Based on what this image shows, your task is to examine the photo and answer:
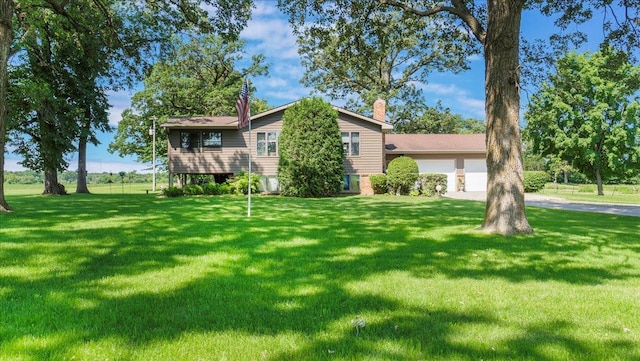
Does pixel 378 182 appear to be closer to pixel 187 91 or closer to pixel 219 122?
pixel 219 122

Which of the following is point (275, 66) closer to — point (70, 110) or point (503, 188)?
point (70, 110)

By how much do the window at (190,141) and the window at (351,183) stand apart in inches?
389

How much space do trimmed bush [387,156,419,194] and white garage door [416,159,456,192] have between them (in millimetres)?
5864

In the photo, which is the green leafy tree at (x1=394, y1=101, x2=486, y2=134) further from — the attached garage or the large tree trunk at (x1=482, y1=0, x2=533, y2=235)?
the large tree trunk at (x1=482, y1=0, x2=533, y2=235)

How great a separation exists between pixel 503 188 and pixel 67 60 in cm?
2772

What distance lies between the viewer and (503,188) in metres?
7.79

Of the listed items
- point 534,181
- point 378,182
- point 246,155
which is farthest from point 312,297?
point 534,181

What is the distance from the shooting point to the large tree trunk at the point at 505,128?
7.73m

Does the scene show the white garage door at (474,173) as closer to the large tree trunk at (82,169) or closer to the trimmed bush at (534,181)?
the trimmed bush at (534,181)

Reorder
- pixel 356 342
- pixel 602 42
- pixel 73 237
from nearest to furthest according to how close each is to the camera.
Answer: pixel 356 342, pixel 73 237, pixel 602 42

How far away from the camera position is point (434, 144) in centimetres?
2866

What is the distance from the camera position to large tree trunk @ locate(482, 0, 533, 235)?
25.4 feet

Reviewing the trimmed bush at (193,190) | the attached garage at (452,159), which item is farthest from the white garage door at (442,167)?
the trimmed bush at (193,190)

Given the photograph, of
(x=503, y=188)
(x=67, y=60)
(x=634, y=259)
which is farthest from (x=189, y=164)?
(x=634, y=259)
